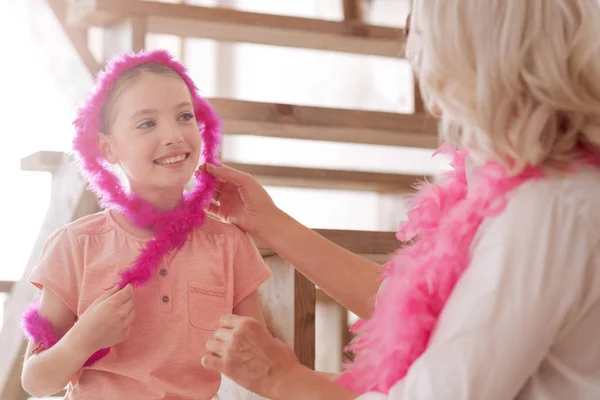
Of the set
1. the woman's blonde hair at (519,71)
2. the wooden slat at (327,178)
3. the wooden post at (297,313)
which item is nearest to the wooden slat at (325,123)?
the wooden slat at (327,178)

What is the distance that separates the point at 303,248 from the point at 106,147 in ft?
1.31

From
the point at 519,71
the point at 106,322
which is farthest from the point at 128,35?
the point at 519,71

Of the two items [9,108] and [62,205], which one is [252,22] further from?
[9,108]

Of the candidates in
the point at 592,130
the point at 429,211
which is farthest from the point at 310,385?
the point at 592,130

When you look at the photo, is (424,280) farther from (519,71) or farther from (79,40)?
(79,40)

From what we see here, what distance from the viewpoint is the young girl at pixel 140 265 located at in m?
1.25

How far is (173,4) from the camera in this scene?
2164mm

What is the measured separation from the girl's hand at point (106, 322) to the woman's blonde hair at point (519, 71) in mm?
593

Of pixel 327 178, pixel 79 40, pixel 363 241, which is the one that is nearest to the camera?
pixel 363 241

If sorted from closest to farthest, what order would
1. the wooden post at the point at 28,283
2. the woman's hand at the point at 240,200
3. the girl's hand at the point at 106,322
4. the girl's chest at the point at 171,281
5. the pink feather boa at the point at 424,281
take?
the pink feather boa at the point at 424,281 → the girl's hand at the point at 106,322 → the girl's chest at the point at 171,281 → the woman's hand at the point at 240,200 → the wooden post at the point at 28,283

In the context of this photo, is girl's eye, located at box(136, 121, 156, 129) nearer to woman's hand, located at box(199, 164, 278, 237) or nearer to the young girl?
the young girl

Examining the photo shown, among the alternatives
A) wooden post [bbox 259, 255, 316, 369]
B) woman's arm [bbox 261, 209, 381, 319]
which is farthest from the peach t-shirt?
wooden post [bbox 259, 255, 316, 369]

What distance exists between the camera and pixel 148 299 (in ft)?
4.28

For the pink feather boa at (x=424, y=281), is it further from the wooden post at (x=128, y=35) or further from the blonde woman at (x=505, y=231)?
the wooden post at (x=128, y=35)
